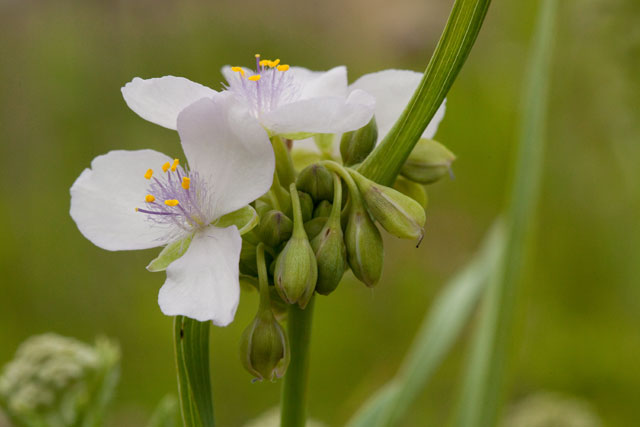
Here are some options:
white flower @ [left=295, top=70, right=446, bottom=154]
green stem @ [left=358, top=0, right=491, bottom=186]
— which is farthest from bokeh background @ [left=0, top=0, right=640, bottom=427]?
green stem @ [left=358, top=0, right=491, bottom=186]

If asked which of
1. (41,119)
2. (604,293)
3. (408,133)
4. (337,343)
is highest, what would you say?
(408,133)

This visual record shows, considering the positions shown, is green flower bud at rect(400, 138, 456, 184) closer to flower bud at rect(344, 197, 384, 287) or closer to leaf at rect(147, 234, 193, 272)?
flower bud at rect(344, 197, 384, 287)

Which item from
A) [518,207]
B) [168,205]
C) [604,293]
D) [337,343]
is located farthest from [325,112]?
[604,293]

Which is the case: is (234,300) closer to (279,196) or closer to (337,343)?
(279,196)

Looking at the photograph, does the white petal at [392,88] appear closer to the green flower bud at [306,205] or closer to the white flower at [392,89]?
the white flower at [392,89]

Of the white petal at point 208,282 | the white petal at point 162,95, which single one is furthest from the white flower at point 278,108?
the white petal at point 208,282

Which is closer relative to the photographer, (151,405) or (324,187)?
(324,187)
